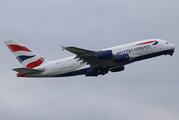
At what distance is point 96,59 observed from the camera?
154ft

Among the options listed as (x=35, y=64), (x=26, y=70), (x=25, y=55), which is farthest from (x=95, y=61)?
(x=25, y=55)

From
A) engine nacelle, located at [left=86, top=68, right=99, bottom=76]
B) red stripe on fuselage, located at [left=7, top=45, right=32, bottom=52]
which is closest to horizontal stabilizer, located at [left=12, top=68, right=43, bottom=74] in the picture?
red stripe on fuselage, located at [left=7, top=45, right=32, bottom=52]

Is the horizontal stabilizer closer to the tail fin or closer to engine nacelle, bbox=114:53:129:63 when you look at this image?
the tail fin

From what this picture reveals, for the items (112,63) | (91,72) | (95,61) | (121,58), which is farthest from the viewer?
(91,72)

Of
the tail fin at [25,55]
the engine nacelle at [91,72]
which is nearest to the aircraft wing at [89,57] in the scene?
the engine nacelle at [91,72]

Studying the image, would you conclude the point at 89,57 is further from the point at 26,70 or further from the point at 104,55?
the point at 26,70

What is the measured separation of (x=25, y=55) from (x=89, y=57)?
12828mm

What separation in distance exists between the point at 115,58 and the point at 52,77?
11756 millimetres

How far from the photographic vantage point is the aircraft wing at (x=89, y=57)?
43.6 metres

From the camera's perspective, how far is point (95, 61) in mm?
47406

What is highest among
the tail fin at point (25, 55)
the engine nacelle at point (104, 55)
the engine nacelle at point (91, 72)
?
the tail fin at point (25, 55)

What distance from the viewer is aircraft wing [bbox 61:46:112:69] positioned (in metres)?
43.6

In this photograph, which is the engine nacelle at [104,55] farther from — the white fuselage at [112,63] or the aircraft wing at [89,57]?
the white fuselage at [112,63]

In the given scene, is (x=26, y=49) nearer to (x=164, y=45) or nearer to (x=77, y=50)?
(x=77, y=50)
